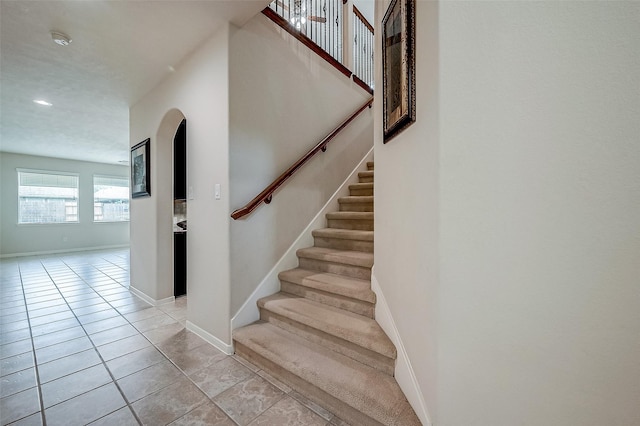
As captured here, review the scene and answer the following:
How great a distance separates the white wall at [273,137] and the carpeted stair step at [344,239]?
9.0 inches

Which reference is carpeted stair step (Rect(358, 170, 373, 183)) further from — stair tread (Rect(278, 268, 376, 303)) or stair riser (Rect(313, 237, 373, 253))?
stair tread (Rect(278, 268, 376, 303))

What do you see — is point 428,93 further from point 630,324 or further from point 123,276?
point 123,276

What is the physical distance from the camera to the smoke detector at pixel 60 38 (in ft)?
6.61

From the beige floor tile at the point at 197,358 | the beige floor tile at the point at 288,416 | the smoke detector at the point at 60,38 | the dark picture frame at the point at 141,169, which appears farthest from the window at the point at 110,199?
the beige floor tile at the point at 288,416

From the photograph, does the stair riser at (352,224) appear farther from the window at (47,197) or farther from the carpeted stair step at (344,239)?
the window at (47,197)

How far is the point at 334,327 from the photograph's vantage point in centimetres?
166

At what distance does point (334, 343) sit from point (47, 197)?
8.83 metres

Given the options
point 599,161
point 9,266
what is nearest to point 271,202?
point 599,161

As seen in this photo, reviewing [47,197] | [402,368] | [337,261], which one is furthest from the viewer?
[47,197]

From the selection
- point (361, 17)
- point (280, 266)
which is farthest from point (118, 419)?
point (361, 17)

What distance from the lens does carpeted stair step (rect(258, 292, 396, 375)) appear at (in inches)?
57.7

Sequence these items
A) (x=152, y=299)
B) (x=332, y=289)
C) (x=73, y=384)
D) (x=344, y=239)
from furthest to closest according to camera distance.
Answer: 1. (x=152, y=299)
2. (x=344, y=239)
3. (x=332, y=289)
4. (x=73, y=384)

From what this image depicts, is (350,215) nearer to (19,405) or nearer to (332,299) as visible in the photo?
(332,299)

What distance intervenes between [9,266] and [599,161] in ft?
28.3
